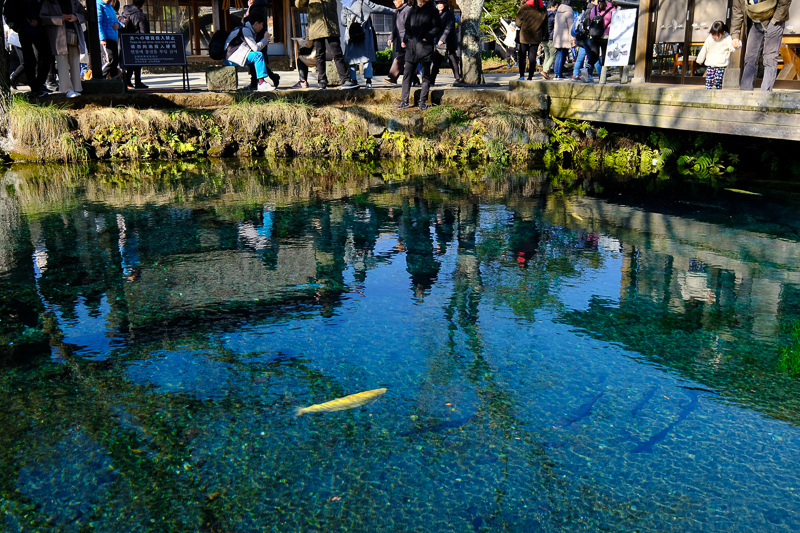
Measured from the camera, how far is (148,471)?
3.46 metres

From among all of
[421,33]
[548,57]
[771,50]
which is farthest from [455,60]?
[771,50]

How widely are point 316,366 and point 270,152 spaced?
8.08m

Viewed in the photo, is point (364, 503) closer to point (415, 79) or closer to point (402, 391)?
point (402, 391)

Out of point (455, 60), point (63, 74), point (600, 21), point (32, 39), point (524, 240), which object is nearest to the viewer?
point (524, 240)

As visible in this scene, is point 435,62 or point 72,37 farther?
point 435,62

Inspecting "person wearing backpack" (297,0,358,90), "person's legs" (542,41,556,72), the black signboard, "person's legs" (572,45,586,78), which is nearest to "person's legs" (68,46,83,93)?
the black signboard

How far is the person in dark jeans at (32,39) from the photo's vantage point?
33.4 ft

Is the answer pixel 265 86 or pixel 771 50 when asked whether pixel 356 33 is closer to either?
pixel 265 86

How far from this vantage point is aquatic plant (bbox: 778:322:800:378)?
4.46 m

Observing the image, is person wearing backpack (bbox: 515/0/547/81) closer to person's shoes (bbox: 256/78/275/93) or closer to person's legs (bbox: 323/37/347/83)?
person's legs (bbox: 323/37/347/83)

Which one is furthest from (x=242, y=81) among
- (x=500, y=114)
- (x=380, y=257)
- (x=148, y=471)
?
(x=148, y=471)

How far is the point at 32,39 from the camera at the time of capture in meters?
10.7

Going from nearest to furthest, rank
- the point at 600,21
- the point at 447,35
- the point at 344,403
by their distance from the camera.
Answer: the point at 344,403
the point at 600,21
the point at 447,35

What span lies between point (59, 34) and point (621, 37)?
838 cm
